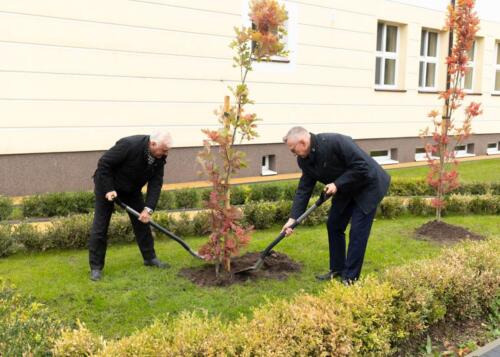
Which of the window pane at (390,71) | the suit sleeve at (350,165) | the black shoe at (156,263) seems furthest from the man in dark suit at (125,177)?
the window pane at (390,71)

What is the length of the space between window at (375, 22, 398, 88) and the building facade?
38mm

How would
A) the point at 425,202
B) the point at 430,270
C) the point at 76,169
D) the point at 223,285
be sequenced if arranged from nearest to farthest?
the point at 430,270 < the point at 223,285 < the point at 425,202 < the point at 76,169

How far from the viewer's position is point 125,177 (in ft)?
17.4

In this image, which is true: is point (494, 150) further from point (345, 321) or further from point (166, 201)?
point (345, 321)

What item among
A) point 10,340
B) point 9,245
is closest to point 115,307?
point 10,340

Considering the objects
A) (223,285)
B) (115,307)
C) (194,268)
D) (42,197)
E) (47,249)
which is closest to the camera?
(115,307)

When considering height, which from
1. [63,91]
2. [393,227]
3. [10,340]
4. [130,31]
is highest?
[130,31]

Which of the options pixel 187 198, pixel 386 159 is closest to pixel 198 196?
pixel 187 198

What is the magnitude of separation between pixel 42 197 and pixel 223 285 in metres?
4.17

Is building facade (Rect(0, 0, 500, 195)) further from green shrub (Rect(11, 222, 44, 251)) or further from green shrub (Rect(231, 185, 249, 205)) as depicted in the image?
green shrub (Rect(11, 222, 44, 251))

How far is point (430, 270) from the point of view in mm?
4297

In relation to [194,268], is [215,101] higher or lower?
higher

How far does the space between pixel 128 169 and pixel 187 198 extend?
355 centimetres

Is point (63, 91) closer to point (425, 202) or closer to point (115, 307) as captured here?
point (115, 307)
